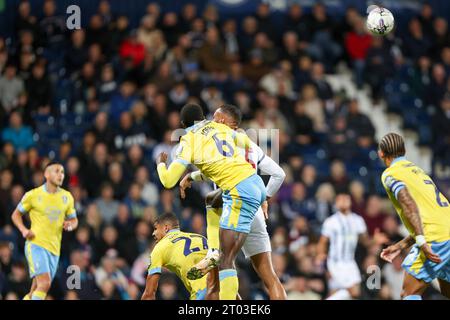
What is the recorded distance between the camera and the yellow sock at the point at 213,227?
10391mm

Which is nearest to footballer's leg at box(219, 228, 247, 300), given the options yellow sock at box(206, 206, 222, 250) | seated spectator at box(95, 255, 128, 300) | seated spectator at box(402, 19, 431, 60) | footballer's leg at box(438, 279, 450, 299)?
yellow sock at box(206, 206, 222, 250)

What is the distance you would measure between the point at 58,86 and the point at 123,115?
53.2 inches

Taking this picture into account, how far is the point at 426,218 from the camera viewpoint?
9.55 m

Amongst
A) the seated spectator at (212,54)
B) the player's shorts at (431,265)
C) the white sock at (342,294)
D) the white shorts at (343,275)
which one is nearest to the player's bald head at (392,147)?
the player's shorts at (431,265)

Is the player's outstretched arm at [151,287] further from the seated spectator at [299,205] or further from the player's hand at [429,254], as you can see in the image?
the seated spectator at [299,205]

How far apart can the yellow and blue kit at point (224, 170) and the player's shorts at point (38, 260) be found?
9.48 feet

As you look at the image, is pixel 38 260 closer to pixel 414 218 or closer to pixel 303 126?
pixel 414 218

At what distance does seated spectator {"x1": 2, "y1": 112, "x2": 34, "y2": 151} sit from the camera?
1691 cm

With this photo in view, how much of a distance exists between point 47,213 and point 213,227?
2696 mm

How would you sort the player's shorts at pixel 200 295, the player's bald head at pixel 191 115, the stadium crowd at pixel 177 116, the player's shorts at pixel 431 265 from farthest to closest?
the stadium crowd at pixel 177 116, the player's shorts at pixel 200 295, the player's bald head at pixel 191 115, the player's shorts at pixel 431 265

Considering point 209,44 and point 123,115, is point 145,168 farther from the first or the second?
point 209,44

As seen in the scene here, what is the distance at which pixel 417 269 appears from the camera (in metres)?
9.49
